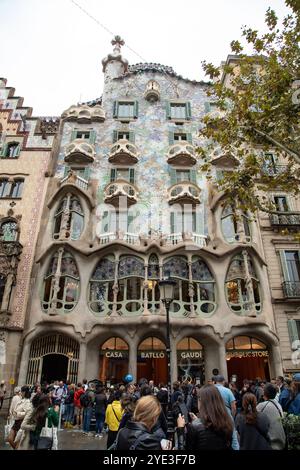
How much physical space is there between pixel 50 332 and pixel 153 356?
6578 millimetres

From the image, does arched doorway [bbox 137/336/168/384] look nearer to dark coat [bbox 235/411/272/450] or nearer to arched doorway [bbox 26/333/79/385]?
arched doorway [bbox 26/333/79/385]

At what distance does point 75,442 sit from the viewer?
10.5 meters

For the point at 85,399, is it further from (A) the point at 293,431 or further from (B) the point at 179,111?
(B) the point at 179,111

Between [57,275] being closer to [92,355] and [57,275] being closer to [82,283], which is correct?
[82,283]

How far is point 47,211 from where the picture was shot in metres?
23.4

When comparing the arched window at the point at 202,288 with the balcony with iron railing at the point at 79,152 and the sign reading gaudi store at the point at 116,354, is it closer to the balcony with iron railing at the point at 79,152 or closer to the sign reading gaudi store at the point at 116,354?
the sign reading gaudi store at the point at 116,354

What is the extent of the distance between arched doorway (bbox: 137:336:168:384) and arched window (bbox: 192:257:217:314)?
3.46 meters

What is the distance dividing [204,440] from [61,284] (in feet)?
61.1

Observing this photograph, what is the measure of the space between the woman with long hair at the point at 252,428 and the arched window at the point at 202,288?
15828 mm

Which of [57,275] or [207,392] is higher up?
[57,275]

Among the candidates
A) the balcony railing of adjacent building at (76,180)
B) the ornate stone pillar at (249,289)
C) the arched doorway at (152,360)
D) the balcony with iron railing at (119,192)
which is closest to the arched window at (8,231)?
the balcony railing of adjacent building at (76,180)

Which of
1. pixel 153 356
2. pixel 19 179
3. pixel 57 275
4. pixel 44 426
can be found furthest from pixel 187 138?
pixel 44 426

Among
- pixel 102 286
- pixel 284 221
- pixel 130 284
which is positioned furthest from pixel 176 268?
pixel 284 221

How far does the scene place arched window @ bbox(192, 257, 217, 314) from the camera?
20250mm
